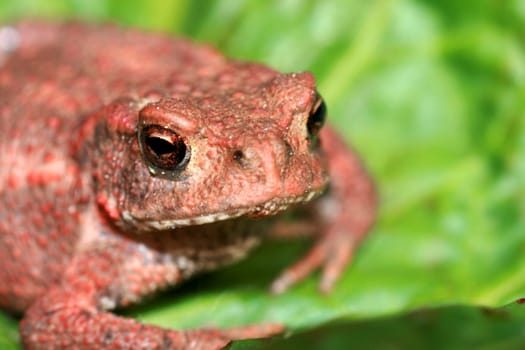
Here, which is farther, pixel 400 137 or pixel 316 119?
pixel 400 137

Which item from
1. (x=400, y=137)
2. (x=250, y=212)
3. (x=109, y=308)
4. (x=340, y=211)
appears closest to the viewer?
(x=250, y=212)

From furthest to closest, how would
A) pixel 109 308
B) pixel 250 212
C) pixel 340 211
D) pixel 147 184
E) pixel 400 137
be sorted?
1. pixel 400 137
2. pixel 340 211
3. pixel 109 308
4. pixel 147 184
5. pixel 250 212

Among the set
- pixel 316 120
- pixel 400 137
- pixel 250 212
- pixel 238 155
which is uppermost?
pixel 400 137

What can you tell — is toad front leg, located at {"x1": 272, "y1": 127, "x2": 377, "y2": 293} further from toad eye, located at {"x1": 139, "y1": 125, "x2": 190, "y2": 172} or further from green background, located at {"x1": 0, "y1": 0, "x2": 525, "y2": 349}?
toad eye, located at {"x1": 139, "y1": 125, "x2": 190, "y2": 172}

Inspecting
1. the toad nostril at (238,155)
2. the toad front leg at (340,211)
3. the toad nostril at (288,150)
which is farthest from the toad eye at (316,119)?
the toad front leg at (340,211)

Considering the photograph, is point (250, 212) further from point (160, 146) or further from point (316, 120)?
point (316, 120)

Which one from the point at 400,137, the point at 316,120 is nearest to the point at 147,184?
the point at 316,120

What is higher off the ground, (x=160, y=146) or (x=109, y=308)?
(x=160, y=146)

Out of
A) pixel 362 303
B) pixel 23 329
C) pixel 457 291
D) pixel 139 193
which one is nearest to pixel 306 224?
pixel 362 303

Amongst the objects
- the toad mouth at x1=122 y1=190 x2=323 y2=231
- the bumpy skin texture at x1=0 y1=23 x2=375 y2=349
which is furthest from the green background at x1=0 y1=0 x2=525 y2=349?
the toad mouth at x1=122 y1=190 x2=323 y2=231

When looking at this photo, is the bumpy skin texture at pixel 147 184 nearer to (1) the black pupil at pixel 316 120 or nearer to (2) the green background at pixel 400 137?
(1) the black pupil at pixel 316 120
